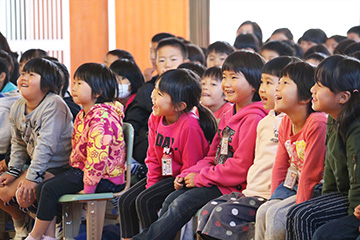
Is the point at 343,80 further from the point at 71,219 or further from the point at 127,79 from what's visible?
the point at 127,79

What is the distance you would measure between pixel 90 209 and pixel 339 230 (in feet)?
4.38

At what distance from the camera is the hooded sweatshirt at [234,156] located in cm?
245

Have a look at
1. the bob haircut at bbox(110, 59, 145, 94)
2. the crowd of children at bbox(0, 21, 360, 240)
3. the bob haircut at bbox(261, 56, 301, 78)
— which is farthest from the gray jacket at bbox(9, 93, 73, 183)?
the bob haircut at bbox(261, 56, 301, 78)

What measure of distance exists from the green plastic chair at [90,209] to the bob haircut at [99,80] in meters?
0.18

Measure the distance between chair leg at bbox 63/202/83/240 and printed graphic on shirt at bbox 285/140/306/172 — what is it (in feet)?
3.93

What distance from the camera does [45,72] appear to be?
3117 mm

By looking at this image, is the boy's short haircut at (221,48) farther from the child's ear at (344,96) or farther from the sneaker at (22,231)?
the child's ear at (344,96)

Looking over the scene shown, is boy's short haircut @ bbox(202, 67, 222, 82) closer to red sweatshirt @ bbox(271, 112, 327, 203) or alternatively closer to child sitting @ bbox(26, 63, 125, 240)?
child sitting @ bbox(26, 63, 125, 240)

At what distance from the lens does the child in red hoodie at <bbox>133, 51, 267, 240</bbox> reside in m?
2.39

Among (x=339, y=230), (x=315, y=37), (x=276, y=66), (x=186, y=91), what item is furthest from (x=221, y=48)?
(x=339, y=230)

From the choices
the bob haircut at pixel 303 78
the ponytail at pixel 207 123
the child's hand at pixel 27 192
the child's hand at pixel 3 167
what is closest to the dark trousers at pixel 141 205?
the ponytail at pixel 207 123

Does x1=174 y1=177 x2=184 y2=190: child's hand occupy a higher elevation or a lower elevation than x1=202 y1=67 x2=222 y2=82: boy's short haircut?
lower

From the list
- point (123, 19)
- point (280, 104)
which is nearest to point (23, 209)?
point (280, 104)

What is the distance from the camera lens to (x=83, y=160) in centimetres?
292
